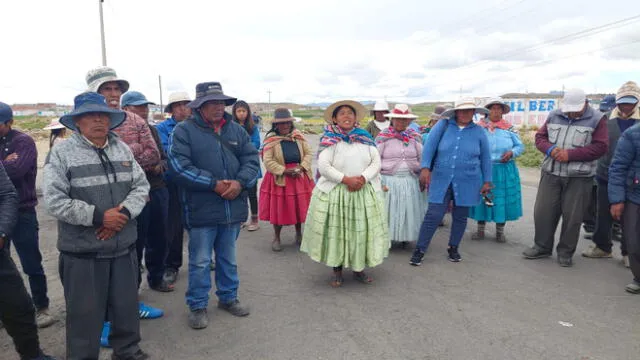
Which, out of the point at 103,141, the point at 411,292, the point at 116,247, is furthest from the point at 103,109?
the point at 411,292

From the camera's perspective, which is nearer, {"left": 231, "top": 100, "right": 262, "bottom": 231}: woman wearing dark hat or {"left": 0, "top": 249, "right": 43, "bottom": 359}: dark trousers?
{"left": 0, "top": 249, "right": 43, "bottom": 359}: dark trousers

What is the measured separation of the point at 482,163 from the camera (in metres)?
5.32

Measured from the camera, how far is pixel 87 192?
285 centimetres

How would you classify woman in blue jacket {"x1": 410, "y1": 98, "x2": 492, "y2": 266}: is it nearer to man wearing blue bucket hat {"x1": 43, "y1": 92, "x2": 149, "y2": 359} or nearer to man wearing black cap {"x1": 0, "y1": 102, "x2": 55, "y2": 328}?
man wearing blue bucket hat {"x1": 43, "y1": 92, "x2": 149, "y2": 359}

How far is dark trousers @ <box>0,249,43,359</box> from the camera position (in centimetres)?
297

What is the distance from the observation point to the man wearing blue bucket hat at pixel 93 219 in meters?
2.78

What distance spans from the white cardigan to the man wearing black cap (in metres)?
2.58

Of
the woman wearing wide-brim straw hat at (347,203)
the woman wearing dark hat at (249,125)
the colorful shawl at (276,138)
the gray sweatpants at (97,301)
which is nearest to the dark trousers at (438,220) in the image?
the woman wearing wide-brim straw hat at (347,203)

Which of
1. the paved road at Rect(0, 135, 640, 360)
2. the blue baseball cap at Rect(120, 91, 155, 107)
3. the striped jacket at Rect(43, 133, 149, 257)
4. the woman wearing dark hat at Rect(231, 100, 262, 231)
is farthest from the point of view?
the woman wearing dark hat at Rect(231, 100, 262, 231)

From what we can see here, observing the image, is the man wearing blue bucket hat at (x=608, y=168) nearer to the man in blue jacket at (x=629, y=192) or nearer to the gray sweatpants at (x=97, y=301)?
the man in blue jacket at (x=629, y=192)

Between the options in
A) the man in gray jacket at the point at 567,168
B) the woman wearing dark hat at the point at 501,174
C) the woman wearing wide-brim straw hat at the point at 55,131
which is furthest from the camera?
the woman wearing dark hat at the point at 501,174

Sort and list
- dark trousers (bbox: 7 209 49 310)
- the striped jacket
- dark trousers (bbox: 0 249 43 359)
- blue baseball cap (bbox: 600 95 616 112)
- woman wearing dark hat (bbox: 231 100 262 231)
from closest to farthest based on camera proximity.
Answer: the striped jacket
dark trousers (bbox: 0 249 43 359)
dark trousers (bbox: 7 209 49 310)
woman wearing dark hat (bbox: 231 100 262 231)
blue baseball cap (bbox: 600 95 616 112)

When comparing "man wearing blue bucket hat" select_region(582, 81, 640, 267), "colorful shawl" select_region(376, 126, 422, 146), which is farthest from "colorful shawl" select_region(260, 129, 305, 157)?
"man wearing blue bucket hat" select_region(582, 81, 640, 267)

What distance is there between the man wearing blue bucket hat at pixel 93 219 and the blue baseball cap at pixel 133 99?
135cm
